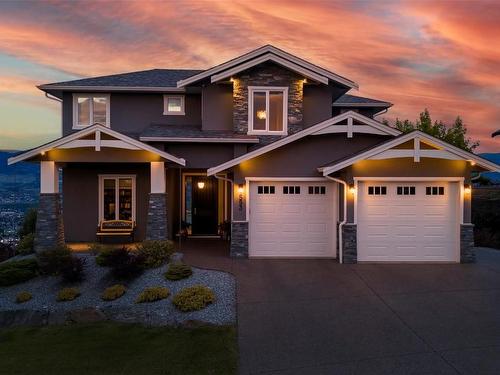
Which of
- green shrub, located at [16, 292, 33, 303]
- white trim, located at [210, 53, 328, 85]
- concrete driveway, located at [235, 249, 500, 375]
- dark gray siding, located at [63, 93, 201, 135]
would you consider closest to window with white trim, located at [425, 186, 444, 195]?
concrete driveway, located at [235, 249, 500, 375]

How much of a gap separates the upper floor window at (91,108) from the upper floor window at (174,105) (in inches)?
95.7

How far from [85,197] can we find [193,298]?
9.60 m

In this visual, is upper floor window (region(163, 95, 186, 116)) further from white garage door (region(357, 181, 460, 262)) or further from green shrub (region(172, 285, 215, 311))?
green shrub (region(172, 285, 215, 311))

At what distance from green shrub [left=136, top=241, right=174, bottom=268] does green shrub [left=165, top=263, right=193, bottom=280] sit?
797 mm

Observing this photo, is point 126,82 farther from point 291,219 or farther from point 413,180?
point 413,180

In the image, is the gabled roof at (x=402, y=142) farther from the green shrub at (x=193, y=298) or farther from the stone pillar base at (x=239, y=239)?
the green shrub at (x=193, y=298)

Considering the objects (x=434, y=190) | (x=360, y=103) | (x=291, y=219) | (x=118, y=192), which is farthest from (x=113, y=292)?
(x=360, y=103)

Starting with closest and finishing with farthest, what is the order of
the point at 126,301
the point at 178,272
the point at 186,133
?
1. the point at 126,301
2. the point at 178,272
3. the point at 186,133

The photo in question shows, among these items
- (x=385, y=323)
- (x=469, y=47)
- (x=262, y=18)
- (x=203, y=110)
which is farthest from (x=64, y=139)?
(x=469, y=47)

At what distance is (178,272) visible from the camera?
484 inches

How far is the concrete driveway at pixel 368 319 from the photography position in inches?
291

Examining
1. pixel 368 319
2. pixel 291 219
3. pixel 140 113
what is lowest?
pixel 368 319

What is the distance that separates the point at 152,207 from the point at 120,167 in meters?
3.72

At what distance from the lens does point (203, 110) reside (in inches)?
710
